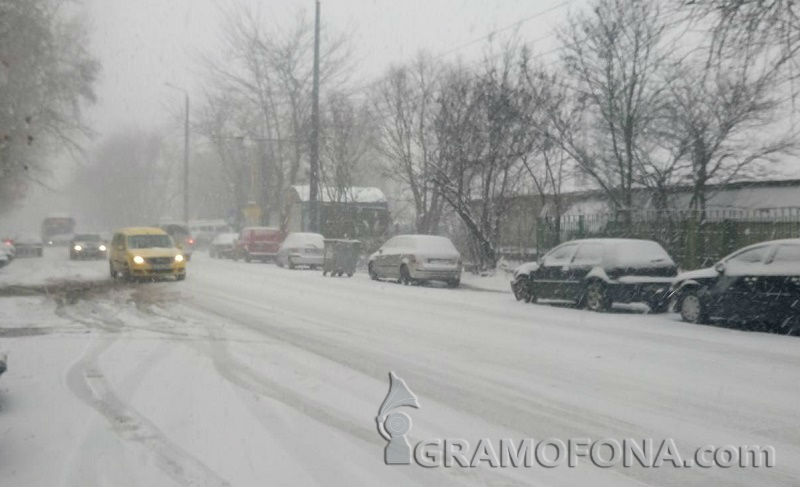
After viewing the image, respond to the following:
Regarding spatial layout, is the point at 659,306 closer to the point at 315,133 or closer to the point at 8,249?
the point at 315,133

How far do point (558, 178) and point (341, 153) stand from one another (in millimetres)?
12439

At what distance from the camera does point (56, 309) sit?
16656 millimetres

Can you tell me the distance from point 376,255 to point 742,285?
14475mm

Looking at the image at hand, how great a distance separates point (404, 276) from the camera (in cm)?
2547

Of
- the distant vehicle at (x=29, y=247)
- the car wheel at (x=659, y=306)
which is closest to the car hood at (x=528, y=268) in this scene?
the car wheel at (x=659, y=306)

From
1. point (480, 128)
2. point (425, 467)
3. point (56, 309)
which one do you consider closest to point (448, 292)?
point (480, 128)

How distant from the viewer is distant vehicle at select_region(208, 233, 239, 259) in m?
45.5

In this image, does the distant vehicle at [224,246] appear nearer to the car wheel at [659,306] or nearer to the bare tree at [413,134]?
the bare tree at [413,134]

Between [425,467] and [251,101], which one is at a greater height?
[251,101]

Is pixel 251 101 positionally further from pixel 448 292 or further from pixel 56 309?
pixel 56 309

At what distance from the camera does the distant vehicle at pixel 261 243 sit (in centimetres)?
4044

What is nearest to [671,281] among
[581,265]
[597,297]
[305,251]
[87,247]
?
[597,297]

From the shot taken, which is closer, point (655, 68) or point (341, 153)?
point (655, 68)

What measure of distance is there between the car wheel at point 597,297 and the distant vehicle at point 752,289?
1.85 m
